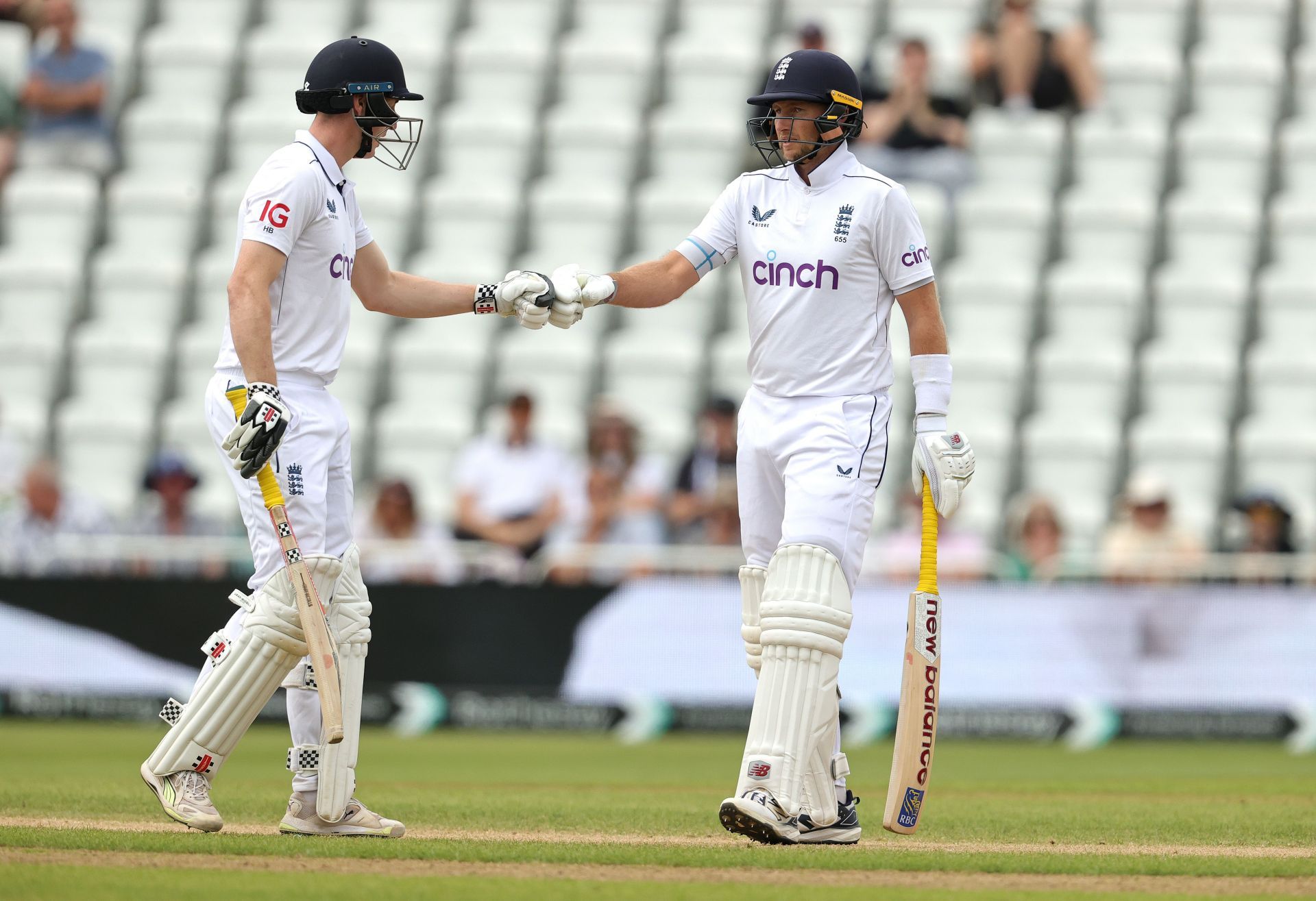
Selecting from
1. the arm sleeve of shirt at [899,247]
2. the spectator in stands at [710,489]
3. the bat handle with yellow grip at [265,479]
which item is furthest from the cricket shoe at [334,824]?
→ the spectator in stands at [710,489]

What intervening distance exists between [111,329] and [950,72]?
628 centimetres

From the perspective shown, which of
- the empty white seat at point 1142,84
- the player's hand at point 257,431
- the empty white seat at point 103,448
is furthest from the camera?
the empty white seat at point 1142,84

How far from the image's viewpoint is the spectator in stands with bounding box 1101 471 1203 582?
11.3m

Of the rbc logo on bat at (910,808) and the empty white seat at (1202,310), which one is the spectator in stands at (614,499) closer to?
the empty white seat at (1202,310)

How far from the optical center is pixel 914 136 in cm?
1419

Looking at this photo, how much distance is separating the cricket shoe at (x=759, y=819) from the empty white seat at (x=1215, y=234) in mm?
9271

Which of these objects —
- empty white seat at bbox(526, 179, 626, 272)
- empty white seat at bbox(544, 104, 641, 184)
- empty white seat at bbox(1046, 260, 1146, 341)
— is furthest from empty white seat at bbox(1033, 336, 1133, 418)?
empty white seat at bbox(544, 104, 641, 184)

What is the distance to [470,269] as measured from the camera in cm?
1415

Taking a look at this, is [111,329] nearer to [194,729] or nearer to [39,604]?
[39,604]

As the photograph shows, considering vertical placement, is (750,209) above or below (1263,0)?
below

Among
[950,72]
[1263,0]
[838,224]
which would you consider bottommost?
[838,224]

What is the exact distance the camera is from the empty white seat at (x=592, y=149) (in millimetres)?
15023

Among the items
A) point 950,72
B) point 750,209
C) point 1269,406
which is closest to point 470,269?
point 950,72

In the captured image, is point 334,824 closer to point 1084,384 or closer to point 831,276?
point 831,276
